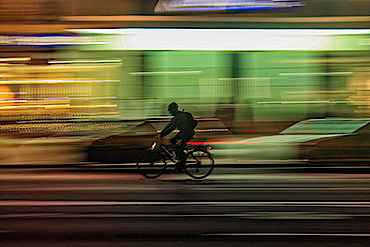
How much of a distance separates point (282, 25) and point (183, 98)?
3.10 metres

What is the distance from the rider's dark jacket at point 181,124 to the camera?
1084 centimetres

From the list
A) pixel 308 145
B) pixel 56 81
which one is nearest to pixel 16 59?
pixel 56 81

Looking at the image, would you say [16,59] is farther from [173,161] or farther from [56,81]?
[173,161]

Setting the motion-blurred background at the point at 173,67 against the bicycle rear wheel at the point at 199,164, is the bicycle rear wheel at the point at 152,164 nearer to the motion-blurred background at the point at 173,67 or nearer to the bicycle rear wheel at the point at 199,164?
the bicycle rear wheel at the point at 199,164

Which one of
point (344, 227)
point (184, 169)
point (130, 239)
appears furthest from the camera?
point (184, 169)

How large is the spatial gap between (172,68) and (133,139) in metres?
2.02

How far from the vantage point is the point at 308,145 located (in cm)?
1374

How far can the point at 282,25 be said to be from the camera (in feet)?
44.4

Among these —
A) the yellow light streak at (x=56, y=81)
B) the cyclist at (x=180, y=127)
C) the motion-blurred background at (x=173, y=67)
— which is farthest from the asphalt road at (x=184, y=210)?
the yellow light streak at (x=56, y=81)

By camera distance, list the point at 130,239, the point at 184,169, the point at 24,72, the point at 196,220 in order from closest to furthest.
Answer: the point at 130,239
the point at 196,220
the point at 184,169
the point at 24,72

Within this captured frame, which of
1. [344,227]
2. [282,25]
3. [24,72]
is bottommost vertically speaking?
[344,227]

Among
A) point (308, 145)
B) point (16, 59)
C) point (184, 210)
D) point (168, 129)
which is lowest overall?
point (184, 210)

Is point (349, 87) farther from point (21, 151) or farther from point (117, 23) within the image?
point (21, 151)

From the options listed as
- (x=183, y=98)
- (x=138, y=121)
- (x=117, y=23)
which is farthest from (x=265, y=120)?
(x=117, y=23)
